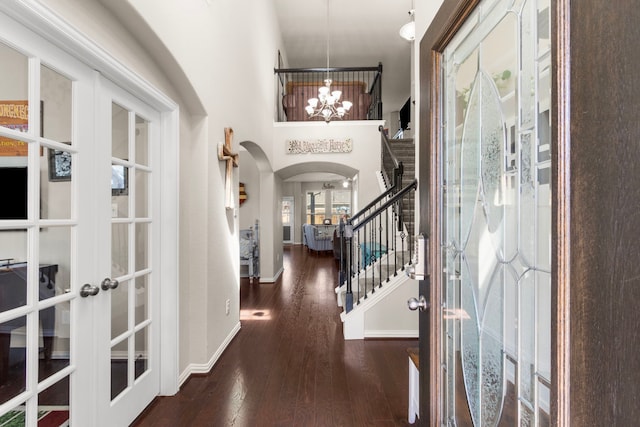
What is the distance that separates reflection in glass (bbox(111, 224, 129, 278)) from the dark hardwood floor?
99 cm

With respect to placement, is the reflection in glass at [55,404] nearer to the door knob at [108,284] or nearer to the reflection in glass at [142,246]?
the door knob at [108,284]

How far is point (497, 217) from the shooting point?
90cm

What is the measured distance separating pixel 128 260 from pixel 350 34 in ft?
23.4

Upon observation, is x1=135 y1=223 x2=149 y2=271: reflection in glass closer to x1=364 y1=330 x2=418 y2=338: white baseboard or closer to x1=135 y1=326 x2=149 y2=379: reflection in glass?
x1=135 y1=326 x2=149 y2=379: reflection in glass

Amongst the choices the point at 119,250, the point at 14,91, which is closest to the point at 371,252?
the point at 119,250

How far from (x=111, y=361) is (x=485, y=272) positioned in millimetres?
2020

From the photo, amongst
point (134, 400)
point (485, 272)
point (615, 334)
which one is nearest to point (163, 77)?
point (134, 400)

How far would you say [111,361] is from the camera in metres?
1.80

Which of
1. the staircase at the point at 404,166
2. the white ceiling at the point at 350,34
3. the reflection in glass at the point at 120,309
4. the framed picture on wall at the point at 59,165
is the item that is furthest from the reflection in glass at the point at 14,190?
the white ceiling at the point at 350,34

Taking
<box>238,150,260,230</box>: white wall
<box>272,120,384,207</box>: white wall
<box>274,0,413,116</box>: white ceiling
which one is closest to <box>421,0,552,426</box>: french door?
<box>272,120,384,207</box>: white wall

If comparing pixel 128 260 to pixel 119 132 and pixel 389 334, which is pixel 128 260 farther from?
pixel 389 334

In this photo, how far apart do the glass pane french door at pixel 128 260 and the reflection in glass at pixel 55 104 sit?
0.69 ft

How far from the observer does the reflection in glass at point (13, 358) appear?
123 cm

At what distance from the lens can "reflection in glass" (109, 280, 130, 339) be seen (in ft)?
6.02
